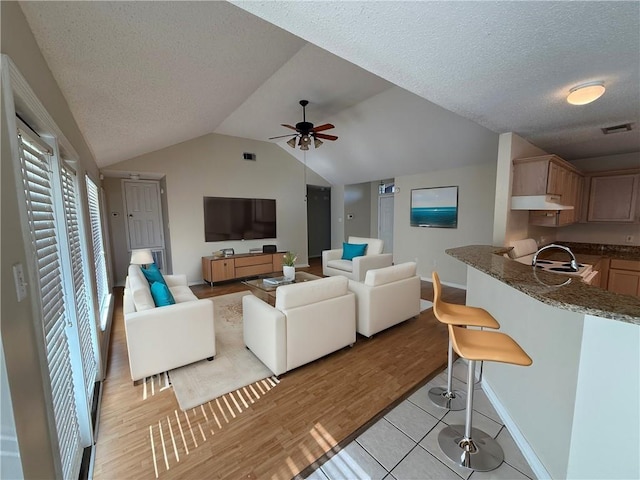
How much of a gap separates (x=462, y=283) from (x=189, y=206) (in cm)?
558

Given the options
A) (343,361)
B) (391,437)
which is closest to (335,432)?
(391,437)

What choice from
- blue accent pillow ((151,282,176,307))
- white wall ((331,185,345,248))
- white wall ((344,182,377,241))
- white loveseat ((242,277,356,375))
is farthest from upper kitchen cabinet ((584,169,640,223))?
blue accent pillow ((151,282,176,307))

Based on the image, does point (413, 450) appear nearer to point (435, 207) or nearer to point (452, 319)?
point (452, 319)

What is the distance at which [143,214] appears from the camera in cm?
545

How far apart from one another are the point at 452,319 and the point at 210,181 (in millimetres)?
5141

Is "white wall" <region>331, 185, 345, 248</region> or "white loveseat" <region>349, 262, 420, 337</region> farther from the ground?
"white wall" <region>331, 185, 345, 248</region>

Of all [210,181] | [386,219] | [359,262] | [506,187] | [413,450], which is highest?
[210,181]

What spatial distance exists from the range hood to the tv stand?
444 cm

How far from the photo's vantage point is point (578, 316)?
1.26m

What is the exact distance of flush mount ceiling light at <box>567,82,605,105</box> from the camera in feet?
5.86

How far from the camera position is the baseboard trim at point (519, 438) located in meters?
1.46

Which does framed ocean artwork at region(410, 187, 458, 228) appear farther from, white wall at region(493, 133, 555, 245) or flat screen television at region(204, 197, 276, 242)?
flat screen television at region(204, 197, 276, 242)

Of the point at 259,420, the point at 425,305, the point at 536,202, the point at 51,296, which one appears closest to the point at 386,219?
the point at 425,305

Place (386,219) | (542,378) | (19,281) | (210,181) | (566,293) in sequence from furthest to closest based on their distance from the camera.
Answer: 1. (386,219)
2. (210,181)
3. (542,378)
4. (566,293)
5. (19,281)
